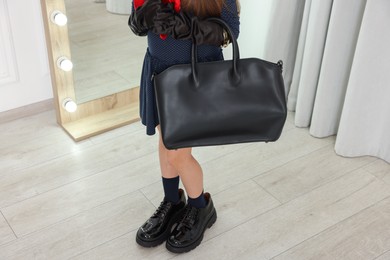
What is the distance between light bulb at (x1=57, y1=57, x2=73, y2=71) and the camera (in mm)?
2078

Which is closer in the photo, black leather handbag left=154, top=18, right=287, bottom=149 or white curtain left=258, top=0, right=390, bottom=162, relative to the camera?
black leather handbag left=154, top=18, right=287, bottom=149

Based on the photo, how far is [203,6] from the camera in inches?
48.4

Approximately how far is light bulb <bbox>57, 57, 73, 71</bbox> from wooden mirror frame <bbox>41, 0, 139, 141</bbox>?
0.5 inches

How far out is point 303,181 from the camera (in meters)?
1.94

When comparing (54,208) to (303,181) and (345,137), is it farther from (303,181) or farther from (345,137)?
(345,137)

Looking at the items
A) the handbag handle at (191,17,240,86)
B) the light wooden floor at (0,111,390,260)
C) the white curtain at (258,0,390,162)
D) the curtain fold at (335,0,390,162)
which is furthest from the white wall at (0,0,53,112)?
the curtain fold at (335,0,390,162)

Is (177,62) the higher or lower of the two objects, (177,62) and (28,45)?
the higher

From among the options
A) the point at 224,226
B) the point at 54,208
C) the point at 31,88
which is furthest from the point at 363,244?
the point at 31,88

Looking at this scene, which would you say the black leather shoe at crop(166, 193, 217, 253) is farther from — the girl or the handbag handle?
the handbag handle

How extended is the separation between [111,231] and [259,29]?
4.03ft

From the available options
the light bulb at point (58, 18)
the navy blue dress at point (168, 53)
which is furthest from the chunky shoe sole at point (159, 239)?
the light bulb at point (58, 18)

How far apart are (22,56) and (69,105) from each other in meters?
0.30

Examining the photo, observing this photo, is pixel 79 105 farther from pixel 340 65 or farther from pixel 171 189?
pixel 340 65

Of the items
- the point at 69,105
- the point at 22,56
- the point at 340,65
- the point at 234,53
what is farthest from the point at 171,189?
the point at 22,56
